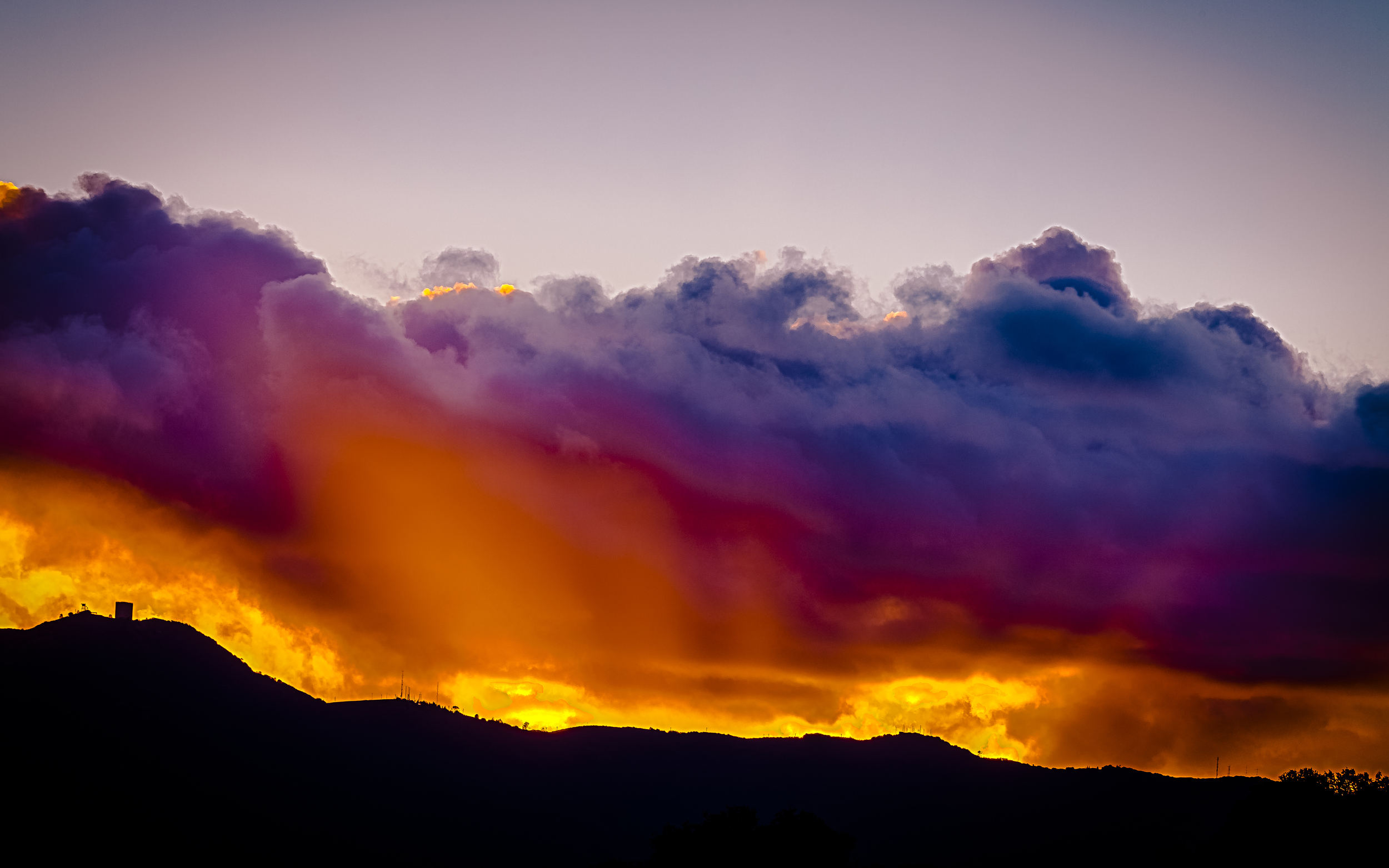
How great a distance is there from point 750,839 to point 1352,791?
60.9m

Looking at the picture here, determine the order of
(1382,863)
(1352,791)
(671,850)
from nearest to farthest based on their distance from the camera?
(1382,863)
(1352,791)
(671,850)

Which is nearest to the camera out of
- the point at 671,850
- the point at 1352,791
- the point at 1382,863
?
the point at 1382,863

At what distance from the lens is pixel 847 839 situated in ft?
458

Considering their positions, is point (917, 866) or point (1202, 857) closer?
point (1202, 857)

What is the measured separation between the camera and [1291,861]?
109m

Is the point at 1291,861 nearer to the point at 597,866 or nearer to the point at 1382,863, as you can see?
the point at 1382,863

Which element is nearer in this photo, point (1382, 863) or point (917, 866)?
point (1382, 863)

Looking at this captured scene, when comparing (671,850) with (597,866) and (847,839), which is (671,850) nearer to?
(597,866)

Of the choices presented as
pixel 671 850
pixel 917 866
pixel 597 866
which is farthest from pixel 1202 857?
pixel 597 866

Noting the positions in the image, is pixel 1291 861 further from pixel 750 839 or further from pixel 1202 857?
pixel 750 839

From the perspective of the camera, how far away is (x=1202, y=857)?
11512 cm

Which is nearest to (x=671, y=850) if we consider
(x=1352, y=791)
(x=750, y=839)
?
(x=750, y=839)

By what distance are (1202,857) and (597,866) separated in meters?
65.9

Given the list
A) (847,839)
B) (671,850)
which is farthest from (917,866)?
(671,850)
